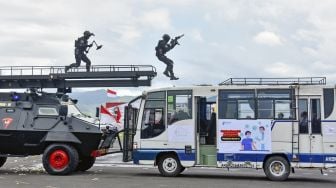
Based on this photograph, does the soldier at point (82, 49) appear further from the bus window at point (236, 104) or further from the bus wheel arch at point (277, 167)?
the bus wheel arch at point (277, 167)

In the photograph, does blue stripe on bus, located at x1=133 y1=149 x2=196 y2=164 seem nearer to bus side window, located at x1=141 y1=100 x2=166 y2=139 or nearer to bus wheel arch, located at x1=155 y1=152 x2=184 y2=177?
bus wheel arch, located at x1=155 y1=152 x2=184 y2=177

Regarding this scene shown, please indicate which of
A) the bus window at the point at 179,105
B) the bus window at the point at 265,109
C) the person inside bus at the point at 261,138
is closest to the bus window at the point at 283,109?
the bus window at the point at 265,109

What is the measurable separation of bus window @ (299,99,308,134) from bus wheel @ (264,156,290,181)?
97cm

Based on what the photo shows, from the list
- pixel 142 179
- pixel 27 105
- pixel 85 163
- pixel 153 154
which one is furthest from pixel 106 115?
pixel 142 179

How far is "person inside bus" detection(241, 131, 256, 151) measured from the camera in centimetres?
1531

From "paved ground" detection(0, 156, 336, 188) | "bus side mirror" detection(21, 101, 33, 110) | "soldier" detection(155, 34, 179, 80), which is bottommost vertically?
"paved ground" detection(0, 156, 336, 188)

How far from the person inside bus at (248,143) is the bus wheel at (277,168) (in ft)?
1.89

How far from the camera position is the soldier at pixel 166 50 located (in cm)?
4366

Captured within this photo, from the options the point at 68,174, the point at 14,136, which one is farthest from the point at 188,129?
the point at 14,136

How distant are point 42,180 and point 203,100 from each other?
501 cm

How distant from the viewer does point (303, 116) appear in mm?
15086

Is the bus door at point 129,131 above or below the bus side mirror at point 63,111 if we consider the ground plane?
below

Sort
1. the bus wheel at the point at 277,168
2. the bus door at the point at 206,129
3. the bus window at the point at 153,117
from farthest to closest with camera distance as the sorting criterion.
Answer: the bus window at the point at 153,117 → the bus door at the point at 206,129 → the bus wheel at the point at 277,168

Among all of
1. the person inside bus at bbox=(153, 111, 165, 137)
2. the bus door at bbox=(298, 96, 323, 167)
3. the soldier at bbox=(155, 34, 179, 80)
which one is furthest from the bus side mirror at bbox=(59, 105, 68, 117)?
the soldier at bbox=(155, 34, 179, 80)
